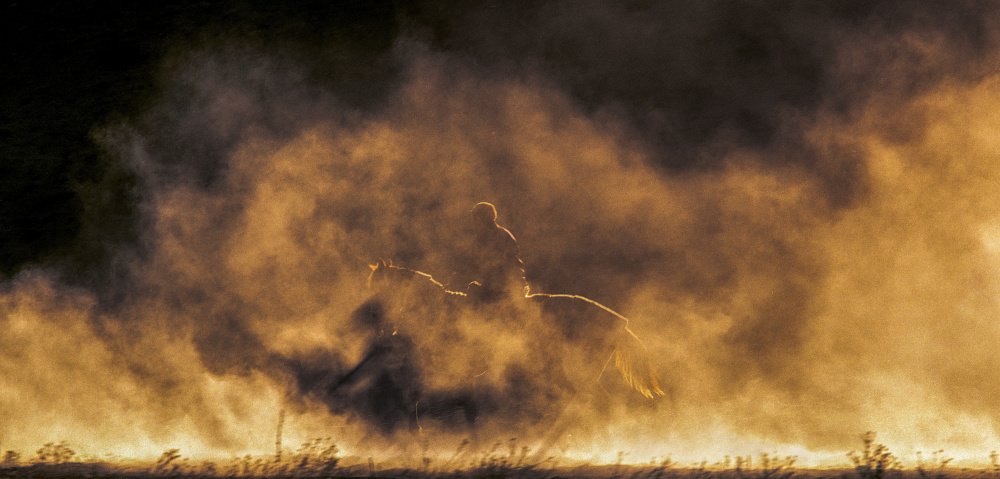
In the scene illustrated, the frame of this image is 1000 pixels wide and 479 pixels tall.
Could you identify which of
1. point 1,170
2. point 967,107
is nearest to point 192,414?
point 1,170

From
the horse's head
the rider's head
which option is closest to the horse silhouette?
the horse's head

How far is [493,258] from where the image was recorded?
171 inches

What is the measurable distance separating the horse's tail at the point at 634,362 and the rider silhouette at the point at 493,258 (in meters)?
0.81

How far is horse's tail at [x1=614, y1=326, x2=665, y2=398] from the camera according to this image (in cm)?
408

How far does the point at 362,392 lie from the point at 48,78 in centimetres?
388

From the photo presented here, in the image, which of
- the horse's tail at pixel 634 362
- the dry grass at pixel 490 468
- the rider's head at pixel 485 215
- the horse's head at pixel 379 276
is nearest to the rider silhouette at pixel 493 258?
the rider's head at pixel 485 215

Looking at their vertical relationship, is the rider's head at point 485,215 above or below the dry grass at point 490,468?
above

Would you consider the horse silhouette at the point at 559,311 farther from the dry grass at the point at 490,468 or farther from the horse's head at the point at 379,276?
the dry grass at the point at 490,468

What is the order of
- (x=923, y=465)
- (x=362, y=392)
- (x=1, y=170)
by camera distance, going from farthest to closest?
(x=1, y=170)
(x=362, y=392)
(x=923, y=465)

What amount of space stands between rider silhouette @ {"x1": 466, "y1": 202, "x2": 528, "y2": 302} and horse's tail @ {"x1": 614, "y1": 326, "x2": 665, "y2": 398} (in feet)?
2.65

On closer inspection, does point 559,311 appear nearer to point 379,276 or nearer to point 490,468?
point 490,468

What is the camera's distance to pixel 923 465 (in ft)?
14.5

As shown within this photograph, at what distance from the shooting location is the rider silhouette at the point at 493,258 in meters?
4.31

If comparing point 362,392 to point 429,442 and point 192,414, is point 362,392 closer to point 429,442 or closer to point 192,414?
point 429,442
